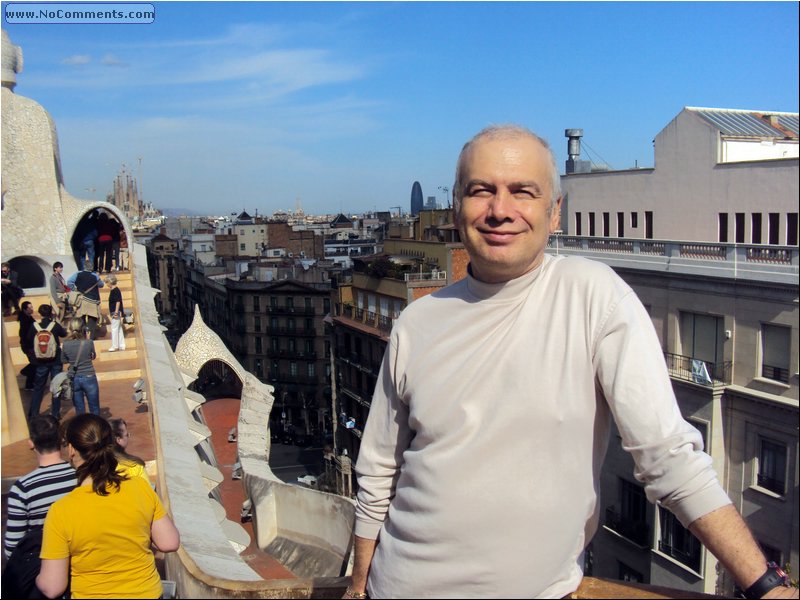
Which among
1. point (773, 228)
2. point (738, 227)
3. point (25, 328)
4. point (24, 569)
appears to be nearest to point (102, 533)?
point (24, 569)

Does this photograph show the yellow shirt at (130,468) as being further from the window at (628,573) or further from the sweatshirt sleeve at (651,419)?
the window at (628,573)

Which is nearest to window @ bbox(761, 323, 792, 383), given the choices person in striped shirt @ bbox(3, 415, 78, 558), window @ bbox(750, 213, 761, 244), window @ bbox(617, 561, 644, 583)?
window @ bbox(750, 213, 761, 244)

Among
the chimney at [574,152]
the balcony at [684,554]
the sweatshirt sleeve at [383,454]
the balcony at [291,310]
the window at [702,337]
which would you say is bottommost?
the balcony at [684,554]

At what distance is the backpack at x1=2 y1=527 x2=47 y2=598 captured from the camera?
3.16 meters

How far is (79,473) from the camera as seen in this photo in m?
2.95

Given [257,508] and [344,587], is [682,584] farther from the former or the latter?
[344,587]

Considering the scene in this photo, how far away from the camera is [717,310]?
12.9 m

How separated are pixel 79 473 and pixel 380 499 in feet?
4.46

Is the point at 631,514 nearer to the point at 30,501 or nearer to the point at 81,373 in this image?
the point at 81,373

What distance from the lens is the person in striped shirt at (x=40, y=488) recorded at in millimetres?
3473

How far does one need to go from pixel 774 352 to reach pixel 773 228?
1.94 metres

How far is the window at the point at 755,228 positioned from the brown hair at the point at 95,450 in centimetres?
1154

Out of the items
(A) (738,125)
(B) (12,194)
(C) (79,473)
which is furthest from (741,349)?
(B) (12,194)

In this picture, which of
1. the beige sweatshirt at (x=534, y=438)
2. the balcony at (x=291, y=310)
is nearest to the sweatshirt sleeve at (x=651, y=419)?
the beige sweatshirt at (x=534, y=438)
